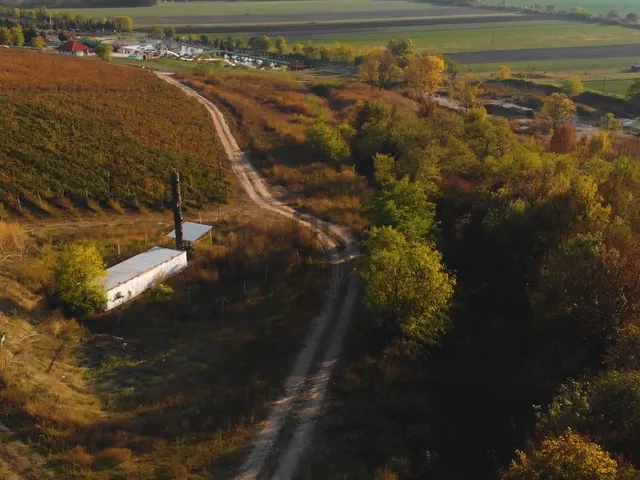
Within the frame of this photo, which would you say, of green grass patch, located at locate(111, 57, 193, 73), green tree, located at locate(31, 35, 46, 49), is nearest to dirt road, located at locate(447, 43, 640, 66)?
green grass patch, located at locate(111, 57, 193, 73)

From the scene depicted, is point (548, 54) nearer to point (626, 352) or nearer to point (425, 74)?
point (425, 74)

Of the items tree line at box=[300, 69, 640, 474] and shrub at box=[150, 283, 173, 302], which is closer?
tree line at box=[300, 69, 640, 474]

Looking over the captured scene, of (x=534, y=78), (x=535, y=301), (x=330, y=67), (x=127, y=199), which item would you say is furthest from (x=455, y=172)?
(x=330, y=67)

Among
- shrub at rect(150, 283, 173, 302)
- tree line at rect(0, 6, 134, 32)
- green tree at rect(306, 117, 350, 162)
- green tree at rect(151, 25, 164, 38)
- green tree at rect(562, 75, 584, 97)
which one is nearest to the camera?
shrub at rect(150, 283, 173, 302)

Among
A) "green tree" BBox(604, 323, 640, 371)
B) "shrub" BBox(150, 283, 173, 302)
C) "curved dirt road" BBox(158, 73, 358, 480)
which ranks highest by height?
"green tree" BBox(604, 323, 640, 371)

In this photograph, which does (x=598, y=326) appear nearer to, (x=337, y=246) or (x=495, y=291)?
(x=495, y=291)

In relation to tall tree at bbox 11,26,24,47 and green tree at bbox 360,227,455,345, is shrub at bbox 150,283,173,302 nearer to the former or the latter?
green tree at bbox 360,227,455,345

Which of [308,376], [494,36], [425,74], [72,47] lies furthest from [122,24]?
[308,376]

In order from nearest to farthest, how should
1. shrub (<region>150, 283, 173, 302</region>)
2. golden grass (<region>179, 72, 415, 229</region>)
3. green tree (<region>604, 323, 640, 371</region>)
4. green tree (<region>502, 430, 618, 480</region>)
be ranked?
green tree (<region>502, 430, 618, 480</region>) < green tree (<region>604, 323, 640, 371</region>) < shrub (<region>150, 283, 173, 302</region>) < golden grass (<region>179, 72, 415, 229</region>)
